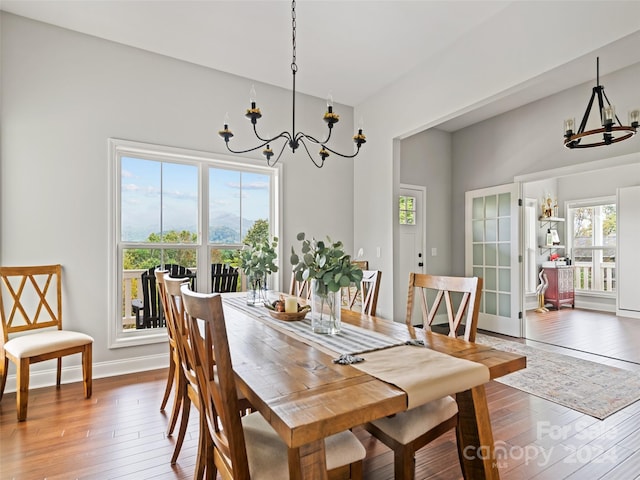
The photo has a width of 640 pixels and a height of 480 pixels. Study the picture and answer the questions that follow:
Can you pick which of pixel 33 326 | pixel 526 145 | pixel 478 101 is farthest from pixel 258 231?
pixel 526 145

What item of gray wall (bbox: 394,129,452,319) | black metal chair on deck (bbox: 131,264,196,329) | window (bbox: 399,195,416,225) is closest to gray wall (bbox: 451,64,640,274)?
gray wall (bbox: 394,129,452,319)

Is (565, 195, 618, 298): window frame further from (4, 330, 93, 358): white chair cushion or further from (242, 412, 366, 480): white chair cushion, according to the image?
(4, 330, 93, 358): white chair cushion

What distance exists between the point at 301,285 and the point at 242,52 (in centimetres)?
234

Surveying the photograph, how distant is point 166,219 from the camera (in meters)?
3.60

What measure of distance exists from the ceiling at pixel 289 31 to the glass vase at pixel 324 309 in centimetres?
233

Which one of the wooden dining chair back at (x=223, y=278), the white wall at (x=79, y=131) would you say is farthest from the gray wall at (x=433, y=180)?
the white wall at (x=79, y=131)

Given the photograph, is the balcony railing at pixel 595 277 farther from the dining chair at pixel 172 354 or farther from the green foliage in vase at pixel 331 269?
the dining chair at pixel 172 354

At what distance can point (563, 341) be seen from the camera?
440 centimetres

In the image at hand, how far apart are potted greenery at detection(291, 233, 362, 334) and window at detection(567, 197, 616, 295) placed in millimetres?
7120

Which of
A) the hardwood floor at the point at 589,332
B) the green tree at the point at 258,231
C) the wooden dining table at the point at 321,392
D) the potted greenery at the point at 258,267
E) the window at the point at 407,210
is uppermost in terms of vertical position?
the window at the point at 407,210

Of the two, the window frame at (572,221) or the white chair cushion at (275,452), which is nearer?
the white chair cushion at (275,452)

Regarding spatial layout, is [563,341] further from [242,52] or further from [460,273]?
[242,52]

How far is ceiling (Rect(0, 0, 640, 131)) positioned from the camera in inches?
110

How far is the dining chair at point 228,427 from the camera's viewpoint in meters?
1.05
